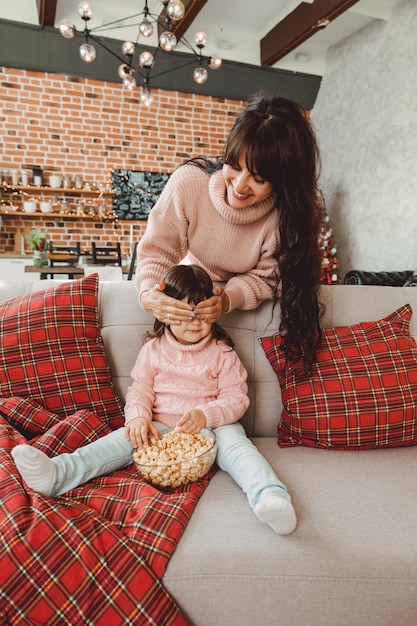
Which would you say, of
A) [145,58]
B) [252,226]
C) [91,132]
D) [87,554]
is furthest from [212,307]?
[91,132]

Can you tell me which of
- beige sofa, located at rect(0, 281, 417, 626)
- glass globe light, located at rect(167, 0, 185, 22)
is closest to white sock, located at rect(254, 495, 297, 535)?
beige sofa, located at rect(0, 281, 417, 626)

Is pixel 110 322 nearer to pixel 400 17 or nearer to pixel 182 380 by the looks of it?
pixel 182 380

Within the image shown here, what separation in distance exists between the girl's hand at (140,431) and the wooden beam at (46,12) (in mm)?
4614

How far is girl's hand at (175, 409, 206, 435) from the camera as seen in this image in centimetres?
126

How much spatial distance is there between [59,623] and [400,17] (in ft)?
19.0

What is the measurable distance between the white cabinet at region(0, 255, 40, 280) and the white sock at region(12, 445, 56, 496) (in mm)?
4381

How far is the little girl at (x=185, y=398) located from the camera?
3.83 feet

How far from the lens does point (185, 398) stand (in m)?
1.42

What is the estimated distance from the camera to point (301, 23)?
479 centimetres

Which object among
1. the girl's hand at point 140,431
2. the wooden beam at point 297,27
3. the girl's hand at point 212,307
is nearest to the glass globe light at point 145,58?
the wooden beam at point 297,27

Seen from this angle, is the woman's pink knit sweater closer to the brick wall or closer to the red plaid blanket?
the red plaid blanket

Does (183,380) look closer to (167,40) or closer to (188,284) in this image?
(188,284)

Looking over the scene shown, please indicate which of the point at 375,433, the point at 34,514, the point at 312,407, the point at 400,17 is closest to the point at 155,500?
the point at 34,514

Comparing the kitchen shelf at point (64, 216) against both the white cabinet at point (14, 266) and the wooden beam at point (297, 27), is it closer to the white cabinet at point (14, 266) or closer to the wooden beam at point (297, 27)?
the white cabinet at point (14, 266)
